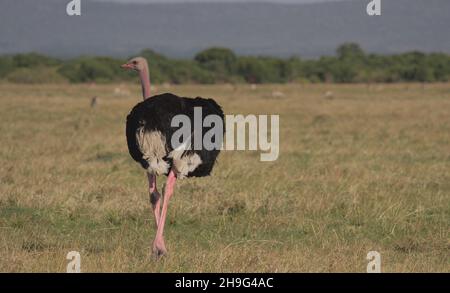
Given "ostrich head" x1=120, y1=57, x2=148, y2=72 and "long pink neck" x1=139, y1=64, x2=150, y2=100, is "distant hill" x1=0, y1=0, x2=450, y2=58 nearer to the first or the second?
"ostrich head" x1=120, y1=57, x2=148, y2=72

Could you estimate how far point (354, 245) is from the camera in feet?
23.1

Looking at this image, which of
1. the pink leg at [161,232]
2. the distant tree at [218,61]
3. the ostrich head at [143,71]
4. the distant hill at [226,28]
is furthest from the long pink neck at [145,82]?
the distant hill at [226,28]

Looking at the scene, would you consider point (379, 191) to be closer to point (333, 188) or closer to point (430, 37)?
point (333, 188)

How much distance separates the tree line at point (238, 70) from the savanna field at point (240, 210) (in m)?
41.6

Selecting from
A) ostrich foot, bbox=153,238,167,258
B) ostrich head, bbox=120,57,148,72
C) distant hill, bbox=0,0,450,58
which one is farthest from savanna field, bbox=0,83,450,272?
distant hill, bbox=0,0,450,58

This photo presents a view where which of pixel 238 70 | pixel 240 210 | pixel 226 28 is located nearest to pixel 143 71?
pixel 240 210

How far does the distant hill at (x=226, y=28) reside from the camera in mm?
122500

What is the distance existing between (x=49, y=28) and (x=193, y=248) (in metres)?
119

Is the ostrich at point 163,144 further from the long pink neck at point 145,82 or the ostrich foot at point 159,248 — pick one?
the long pink neck at point 145,82

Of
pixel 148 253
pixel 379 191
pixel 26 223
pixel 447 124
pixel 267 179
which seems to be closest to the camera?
pixel 148 253

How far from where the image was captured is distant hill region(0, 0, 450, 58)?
402 ft

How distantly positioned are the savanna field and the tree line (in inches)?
1638
